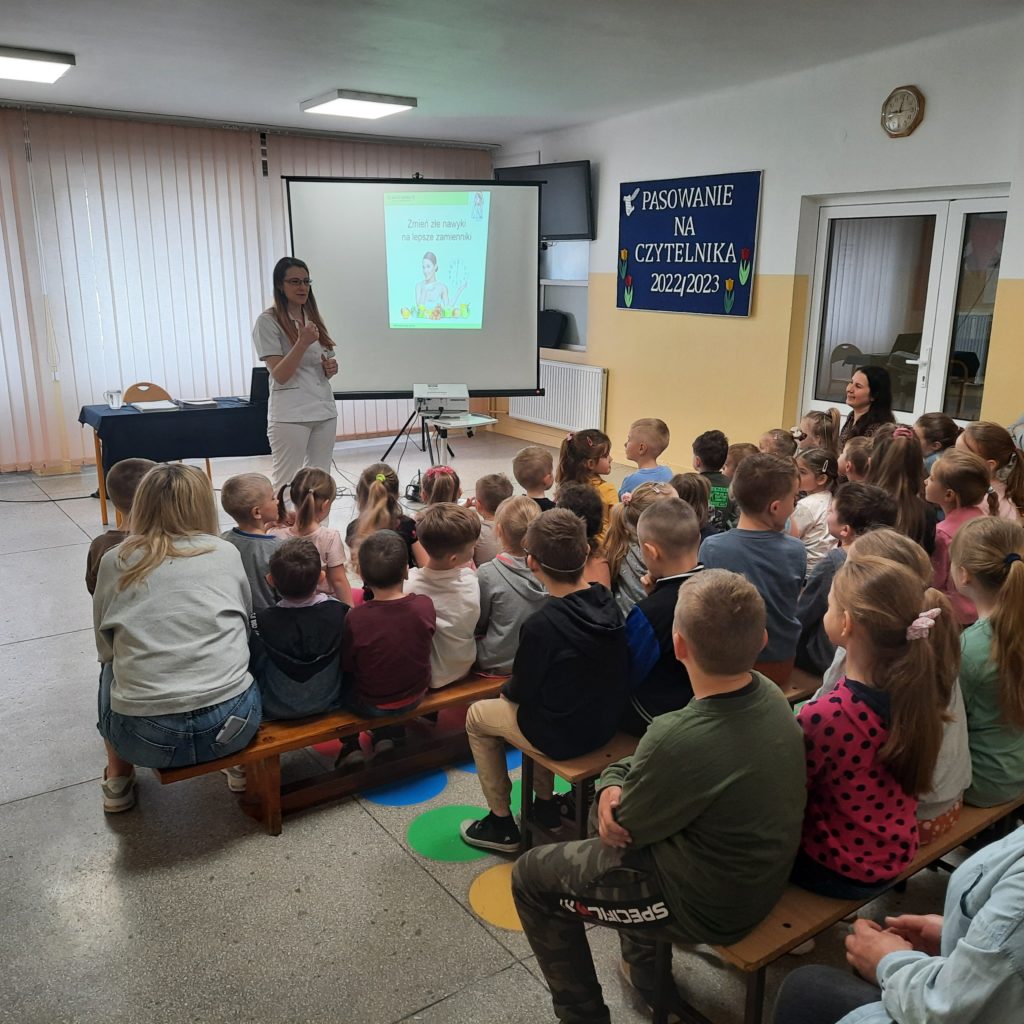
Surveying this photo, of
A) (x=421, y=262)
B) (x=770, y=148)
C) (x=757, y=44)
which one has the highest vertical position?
(x=757, y=44)

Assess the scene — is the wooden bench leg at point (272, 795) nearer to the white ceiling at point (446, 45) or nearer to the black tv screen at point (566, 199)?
the white ceiling at point (446, 45)

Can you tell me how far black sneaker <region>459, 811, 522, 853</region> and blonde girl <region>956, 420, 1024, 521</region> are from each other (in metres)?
2.15

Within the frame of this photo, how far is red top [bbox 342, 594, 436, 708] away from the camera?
8.15 feet

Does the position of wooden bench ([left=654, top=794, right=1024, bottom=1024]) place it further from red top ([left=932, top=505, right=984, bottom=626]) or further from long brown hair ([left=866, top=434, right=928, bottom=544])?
long brown hair ([left=866, top=434, right=928, bottom=544])

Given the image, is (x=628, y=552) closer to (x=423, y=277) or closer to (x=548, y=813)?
(x=548, y=813)

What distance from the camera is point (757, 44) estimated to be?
4840mm

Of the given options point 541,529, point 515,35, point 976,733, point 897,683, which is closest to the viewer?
point 897,683

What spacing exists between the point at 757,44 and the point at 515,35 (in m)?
1.35

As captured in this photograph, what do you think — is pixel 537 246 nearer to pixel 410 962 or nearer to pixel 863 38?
pixel 863 38

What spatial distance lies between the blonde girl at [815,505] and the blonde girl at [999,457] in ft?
1.61

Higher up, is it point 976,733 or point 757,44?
point 757,44

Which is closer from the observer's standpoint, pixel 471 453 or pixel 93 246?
pixel 93 246

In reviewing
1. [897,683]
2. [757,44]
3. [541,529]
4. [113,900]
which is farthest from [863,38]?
[113,900]

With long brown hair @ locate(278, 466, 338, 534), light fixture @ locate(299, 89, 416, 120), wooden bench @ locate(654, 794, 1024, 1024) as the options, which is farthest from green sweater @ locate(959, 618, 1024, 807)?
light fixture @ locate(299, 89, 416, 120)
